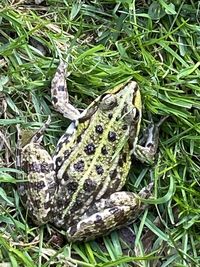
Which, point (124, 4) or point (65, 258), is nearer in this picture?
point (65, 258)

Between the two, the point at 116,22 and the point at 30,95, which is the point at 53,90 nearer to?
the point at 30,95

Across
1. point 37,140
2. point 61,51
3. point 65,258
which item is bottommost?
point 65,258

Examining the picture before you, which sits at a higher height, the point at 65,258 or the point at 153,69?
the point at 153,69

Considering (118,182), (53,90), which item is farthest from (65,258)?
(53,90)

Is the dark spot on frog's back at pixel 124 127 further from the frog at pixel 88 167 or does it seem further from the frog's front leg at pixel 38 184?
the frog's front leg at pixel 38 184

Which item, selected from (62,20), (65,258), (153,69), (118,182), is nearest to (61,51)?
(62,20)

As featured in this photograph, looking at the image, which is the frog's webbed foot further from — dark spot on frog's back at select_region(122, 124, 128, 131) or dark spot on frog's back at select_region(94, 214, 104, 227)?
dark spot on frog's back at select_region(94, 214, 104, 227)

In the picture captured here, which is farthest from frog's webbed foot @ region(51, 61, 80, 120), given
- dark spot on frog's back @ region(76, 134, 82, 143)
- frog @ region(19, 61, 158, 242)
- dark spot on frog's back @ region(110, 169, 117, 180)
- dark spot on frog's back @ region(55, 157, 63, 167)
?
Answer: dark spot on frog's back @ region(110, 169, 117, 180)

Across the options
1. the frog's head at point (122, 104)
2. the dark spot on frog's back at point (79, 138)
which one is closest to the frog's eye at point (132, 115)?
the frog's head at point (122, 104)
